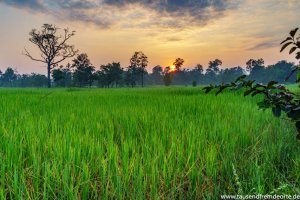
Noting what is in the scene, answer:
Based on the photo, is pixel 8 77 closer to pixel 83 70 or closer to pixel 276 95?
pixel 83 70

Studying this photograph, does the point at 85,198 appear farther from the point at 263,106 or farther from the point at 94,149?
the point at 263,106

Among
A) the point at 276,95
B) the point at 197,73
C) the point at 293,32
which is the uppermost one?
the point at 197,73

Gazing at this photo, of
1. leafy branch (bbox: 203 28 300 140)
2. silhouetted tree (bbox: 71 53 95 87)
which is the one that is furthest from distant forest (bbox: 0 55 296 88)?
leafy branch (bbox: 203 28 300 140)

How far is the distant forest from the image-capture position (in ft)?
232

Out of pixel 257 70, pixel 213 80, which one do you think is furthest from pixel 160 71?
pixel 257 70

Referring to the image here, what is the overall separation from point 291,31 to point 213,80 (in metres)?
141

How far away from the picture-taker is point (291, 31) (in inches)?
64.6

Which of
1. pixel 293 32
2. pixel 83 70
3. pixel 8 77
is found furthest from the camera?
pixel 8 77

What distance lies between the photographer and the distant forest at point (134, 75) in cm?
7056

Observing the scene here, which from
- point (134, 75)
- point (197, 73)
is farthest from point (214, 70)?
point (134, 75)

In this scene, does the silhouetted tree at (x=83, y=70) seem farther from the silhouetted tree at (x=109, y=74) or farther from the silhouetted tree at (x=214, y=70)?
the silhouetted tree at (x=214, y=70)

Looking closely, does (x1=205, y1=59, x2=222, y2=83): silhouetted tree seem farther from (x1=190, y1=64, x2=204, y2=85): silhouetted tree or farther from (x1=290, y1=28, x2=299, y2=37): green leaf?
(x1=290, y1=28, x2=299, y2=37): green leaf

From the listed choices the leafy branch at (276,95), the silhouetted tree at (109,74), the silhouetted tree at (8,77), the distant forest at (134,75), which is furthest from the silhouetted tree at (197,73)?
the leafy branch at (276,95)

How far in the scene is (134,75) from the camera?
94875mm
